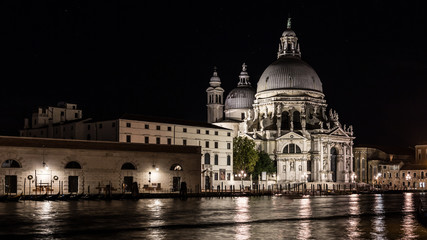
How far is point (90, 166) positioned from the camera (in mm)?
55156

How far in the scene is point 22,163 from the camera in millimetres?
51312

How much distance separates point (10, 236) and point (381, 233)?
1305 cm

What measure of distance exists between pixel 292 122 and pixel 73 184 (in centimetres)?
5203

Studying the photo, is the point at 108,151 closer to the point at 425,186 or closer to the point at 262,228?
the point at 262,228

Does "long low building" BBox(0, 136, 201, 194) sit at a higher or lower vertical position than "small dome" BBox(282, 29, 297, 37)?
lower

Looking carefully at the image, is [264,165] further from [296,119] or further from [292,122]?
[296,119]

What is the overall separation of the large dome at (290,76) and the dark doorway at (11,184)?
61613 millimetres

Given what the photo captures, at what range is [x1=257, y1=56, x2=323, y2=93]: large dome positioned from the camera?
104 metres

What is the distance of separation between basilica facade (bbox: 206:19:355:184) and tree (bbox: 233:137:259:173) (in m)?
9.85

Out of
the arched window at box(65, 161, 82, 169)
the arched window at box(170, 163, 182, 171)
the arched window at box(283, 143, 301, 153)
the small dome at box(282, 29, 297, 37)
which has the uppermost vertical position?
the small dome at box(282, 29, 297, 37)

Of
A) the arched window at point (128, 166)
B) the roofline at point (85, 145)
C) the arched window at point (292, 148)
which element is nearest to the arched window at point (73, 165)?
the roofline at point (85, 145)

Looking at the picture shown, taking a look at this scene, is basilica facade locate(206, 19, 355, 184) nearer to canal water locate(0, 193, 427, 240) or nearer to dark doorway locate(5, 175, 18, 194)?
dark doorway locate(5, 175, 18, 194)

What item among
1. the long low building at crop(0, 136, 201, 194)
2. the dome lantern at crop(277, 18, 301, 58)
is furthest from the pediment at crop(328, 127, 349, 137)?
the long low building at crop(0, 136, 201, 194)

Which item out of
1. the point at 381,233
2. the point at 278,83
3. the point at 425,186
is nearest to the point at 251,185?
the point at 278,83
